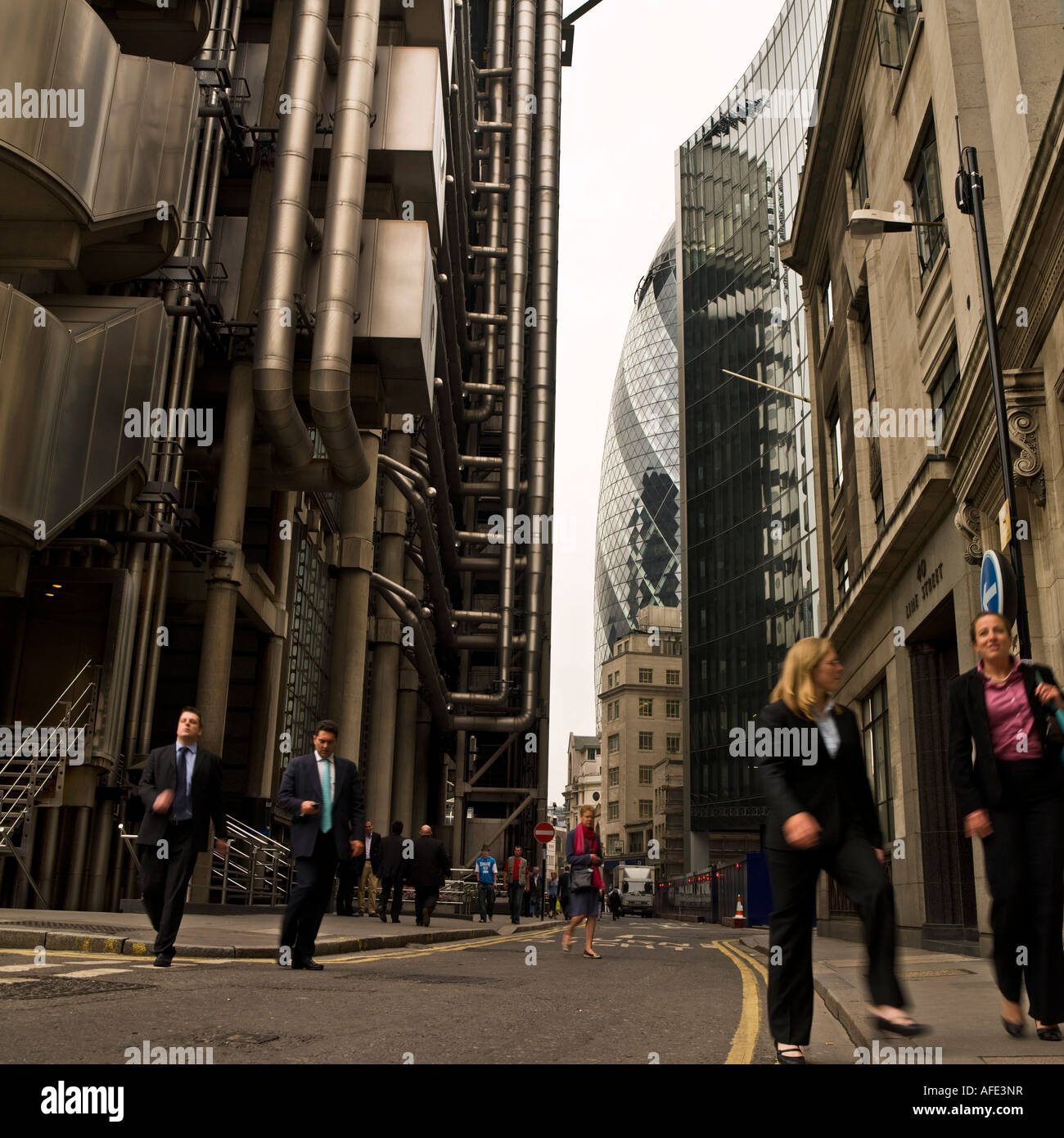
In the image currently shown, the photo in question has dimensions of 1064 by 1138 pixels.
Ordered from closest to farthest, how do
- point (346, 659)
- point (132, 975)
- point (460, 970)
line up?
point (132, 975)
point (460, 970)
point (346, 659)

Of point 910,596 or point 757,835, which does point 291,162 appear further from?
point 757,835

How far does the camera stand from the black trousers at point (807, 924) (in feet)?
14.9

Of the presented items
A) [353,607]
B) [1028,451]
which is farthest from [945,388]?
[353,607]

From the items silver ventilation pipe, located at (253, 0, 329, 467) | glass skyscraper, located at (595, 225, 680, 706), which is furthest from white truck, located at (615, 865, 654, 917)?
glass skyscraper, located at (595, 225, 680, 706)

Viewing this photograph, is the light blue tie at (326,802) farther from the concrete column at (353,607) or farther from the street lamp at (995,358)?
the concrete column at (353,607)

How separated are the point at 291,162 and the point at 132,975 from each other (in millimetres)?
16387

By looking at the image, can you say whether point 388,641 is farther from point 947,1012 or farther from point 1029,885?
point 1029,885

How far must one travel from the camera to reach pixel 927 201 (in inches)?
A: 793

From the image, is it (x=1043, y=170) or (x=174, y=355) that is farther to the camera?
(x=174, y=355)

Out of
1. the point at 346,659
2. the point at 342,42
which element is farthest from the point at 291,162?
the point at 346,659

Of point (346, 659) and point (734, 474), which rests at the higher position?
point (734, 474)

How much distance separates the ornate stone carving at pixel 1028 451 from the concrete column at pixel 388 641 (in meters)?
23.7

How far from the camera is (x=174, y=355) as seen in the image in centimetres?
2005

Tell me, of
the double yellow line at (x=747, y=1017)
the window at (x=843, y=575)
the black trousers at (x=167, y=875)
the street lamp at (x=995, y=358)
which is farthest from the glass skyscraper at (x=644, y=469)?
the black trousers at (x=167, y=875)
